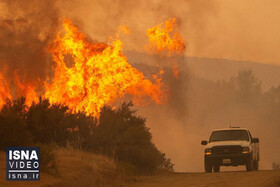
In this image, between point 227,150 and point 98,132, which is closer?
point 227,150

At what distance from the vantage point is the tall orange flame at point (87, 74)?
123 feet

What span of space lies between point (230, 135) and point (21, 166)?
14574 millimetres

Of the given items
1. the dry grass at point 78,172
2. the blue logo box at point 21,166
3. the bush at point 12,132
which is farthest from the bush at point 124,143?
the blue logo box at point 21,166

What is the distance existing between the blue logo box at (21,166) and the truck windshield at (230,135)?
13.2 meters

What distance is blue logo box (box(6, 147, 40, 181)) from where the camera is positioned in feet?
56.1

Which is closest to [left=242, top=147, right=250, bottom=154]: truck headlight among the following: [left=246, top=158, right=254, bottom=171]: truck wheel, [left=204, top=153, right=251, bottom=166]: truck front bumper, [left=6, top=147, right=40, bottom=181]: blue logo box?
[left=204, top=153, right=251, bottom=166]: truck front bumper

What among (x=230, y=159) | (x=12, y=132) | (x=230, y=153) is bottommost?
(x=230, y=159)

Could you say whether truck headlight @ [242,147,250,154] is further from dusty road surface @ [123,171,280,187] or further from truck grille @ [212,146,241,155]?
dusty road surface @ [123,171,280,187]

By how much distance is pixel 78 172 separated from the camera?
20.7 metres

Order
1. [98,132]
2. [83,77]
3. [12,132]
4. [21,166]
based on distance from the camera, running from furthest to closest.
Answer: [83,77], [98,132], [12,132], [21,166]

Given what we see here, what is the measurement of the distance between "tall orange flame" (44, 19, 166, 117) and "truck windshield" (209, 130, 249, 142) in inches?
358

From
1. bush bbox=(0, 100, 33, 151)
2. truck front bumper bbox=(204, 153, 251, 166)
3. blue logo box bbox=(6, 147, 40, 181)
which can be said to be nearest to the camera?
blue logo box bbox=(6, 147, 40, 181)

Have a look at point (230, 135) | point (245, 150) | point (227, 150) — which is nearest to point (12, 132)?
point (227, 150)

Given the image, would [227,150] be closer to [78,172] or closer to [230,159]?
[230,159]
